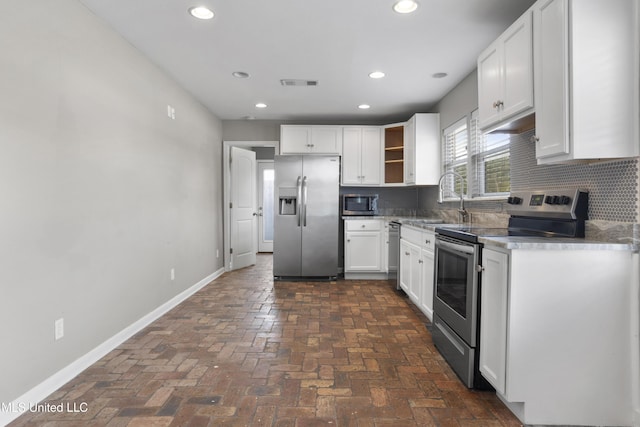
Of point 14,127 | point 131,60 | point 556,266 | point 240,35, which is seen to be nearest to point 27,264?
point 14,127

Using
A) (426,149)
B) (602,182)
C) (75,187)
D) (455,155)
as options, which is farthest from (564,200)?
(75,187)

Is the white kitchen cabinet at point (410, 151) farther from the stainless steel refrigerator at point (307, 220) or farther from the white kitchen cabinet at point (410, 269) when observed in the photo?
the white kitchen cabinet at point (410, 269)

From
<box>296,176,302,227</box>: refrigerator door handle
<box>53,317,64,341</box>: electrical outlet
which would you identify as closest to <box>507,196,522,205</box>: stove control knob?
<box>296,176,302,227</box>: refrigerator door handle

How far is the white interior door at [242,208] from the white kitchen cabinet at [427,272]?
10.8 feet

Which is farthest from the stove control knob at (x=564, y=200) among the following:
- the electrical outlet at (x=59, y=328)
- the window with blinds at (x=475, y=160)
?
the electrical outlet at (x=59, y=328)

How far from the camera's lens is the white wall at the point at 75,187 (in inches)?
71.2

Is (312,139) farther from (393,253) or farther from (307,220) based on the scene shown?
(393,253)

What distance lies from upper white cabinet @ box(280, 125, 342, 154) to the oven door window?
9.91 feet

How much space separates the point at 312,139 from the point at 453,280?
344cm

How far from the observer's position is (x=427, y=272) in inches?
124

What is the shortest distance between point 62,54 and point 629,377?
11.4ft

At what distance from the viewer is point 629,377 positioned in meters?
1.66

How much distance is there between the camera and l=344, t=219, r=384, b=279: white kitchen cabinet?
5000 millimetres

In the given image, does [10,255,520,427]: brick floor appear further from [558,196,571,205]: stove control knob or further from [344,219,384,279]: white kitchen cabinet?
[344,219,384,279]: white kitchen cabinet
